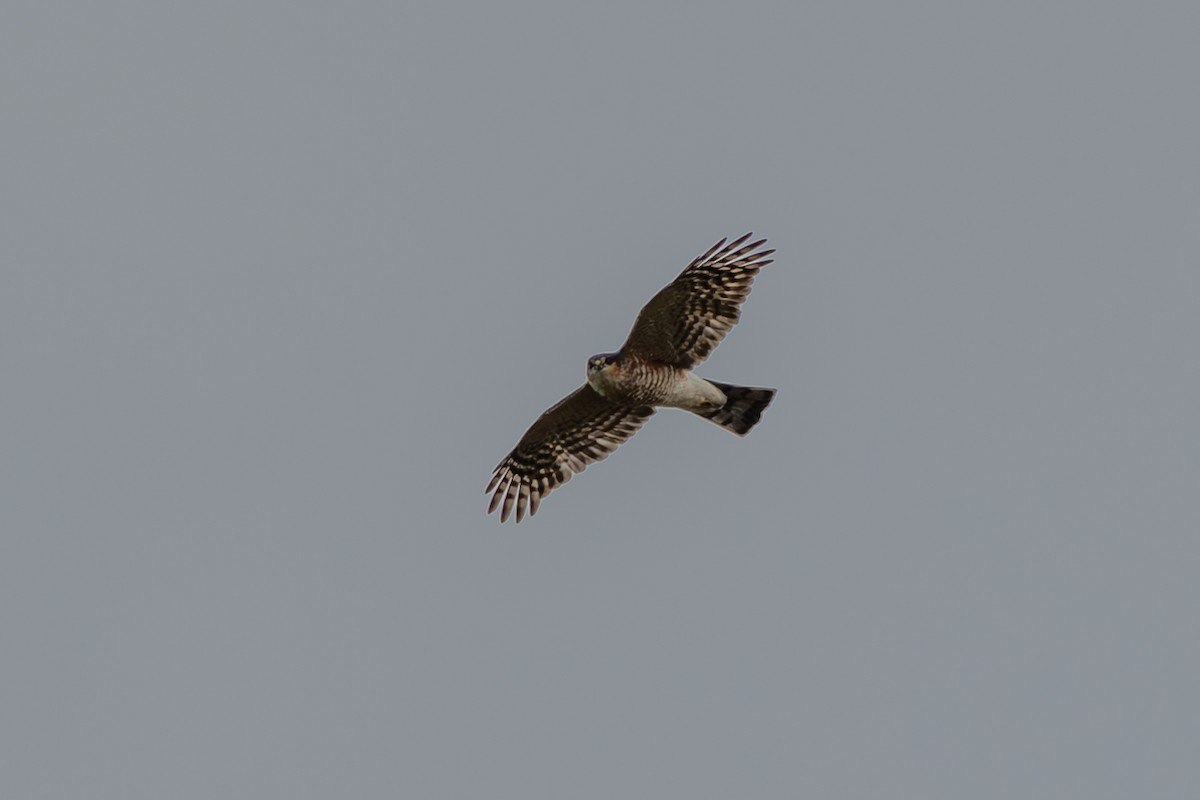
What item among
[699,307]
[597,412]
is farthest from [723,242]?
[597,412]

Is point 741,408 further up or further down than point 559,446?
further up

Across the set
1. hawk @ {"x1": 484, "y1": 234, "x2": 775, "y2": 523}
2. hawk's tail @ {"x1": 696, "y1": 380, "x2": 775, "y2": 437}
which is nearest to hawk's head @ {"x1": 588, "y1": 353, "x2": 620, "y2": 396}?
hawk @ {"x1": 484, "y1": 234, "x2": 775, "y2": 523}

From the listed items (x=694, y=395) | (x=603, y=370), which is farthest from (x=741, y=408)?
(x=603, y=370)

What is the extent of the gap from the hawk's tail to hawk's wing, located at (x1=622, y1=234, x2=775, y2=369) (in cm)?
81

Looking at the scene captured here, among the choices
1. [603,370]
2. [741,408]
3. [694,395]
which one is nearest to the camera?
[603,370]

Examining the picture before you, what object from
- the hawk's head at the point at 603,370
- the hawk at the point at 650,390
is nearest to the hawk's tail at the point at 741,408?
the hawk at the point at 650,390

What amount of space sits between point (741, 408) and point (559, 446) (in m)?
2.08

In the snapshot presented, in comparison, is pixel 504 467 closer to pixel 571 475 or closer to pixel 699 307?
pixel 571 475

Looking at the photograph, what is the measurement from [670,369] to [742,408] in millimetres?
1132

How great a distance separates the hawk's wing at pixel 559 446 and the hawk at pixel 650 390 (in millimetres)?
11

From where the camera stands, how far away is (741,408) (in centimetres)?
2247

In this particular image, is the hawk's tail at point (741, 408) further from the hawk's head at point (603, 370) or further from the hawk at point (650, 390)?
the hawk's head at point (603, 370)

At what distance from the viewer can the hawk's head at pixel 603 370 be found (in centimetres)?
2131

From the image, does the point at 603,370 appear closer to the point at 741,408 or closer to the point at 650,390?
the point at 650,390
